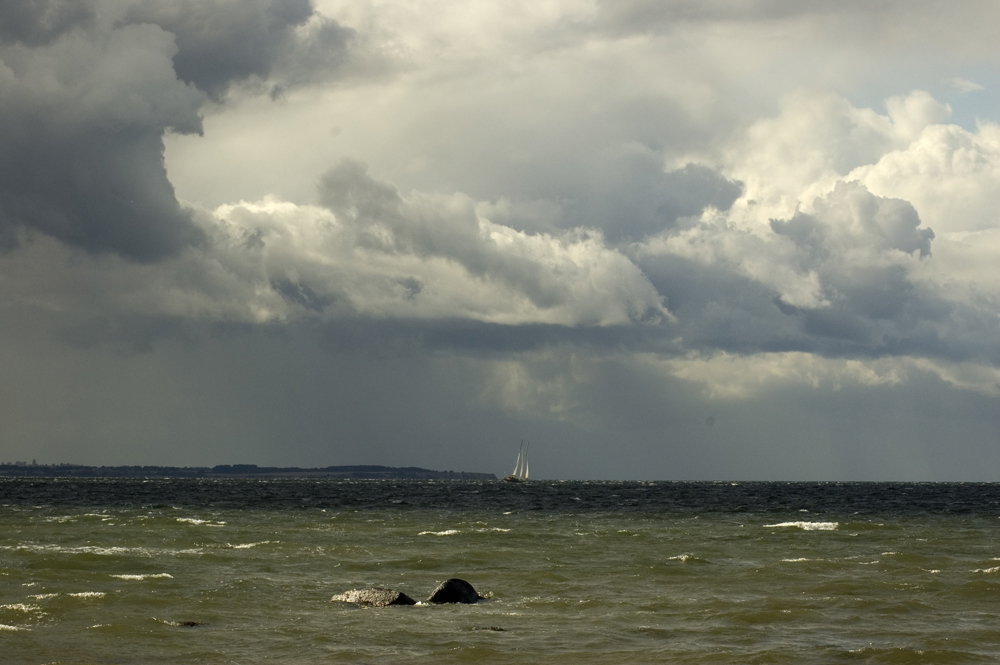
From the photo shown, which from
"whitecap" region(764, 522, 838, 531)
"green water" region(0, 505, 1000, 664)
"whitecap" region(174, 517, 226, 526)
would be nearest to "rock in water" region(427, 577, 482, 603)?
"green water" region(0, 505, 1000, 664)

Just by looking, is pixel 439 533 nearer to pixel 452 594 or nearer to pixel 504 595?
pixel 504 595

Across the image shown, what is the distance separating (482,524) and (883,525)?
2761 cm

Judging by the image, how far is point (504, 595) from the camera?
31.5 metres

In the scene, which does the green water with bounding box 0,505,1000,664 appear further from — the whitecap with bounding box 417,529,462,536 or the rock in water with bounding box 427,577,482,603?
the rock in water with bounding box 427,577,482,603

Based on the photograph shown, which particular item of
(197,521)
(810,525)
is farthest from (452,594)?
(810,525)

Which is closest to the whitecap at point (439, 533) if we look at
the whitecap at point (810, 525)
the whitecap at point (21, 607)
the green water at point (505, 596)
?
the green water at point (505, 596)

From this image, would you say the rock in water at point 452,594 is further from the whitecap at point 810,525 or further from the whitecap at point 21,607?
the whitecap at point 810,525

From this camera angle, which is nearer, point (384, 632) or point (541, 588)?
point (384, 632)

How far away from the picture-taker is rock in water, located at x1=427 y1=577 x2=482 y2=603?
29.3 metres

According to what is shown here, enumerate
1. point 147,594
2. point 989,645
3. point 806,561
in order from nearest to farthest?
point 989,645
point 147,594
point 806,561

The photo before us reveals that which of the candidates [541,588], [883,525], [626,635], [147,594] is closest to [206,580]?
[147,594]

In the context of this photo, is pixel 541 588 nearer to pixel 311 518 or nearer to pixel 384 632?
pixel 384 632

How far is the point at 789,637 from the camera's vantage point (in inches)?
938

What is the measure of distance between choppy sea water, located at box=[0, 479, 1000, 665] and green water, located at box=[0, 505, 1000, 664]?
0.10m
